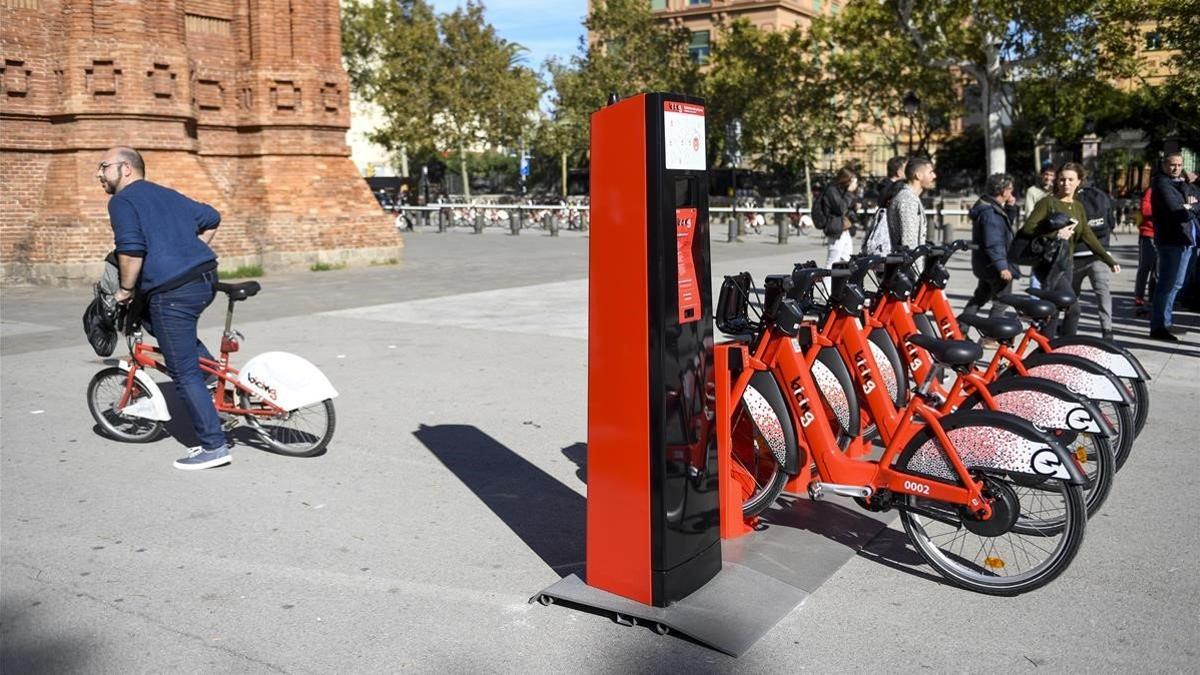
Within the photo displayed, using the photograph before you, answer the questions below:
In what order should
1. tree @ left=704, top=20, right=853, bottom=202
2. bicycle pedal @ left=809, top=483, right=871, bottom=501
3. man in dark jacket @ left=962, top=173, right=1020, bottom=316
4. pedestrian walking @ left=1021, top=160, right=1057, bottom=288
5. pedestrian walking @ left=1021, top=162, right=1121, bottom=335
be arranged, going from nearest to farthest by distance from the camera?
bicycle pedal @ left=809, top=483, right=871, bottom=501 < pedestrian walking @ left=1021, top=162, right=1121, bottom=335 < man in dark jacket @ left=962, top=173, right=1020, bottom=316 < pedestrian walking @ left=1021, top=160, right=1057, bottom=288 < tree @ left=704, top=20, right=853, bottom=202

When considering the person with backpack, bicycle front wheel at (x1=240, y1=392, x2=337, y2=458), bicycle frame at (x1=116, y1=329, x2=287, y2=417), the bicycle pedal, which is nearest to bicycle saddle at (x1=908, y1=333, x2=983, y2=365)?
the bicycle pedal

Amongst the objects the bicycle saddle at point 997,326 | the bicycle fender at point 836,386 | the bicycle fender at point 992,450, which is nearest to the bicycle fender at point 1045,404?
the bicycle saddle at point 997,326

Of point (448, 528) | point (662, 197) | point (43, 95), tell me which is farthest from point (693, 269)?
point (43, 95)

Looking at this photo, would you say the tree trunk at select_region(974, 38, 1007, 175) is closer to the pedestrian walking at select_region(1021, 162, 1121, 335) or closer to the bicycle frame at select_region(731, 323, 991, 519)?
the pedestrian walking at select_region(1021, 162, 1121, 335)

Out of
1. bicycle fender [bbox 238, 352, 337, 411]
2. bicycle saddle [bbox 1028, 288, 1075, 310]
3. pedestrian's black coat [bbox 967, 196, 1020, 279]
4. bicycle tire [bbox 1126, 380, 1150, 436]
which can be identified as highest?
pedestrian's black coat [bbox 967, 196, 1020, 279]

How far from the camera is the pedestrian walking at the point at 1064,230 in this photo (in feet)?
27.6

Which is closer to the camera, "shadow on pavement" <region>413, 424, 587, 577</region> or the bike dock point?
the bike dock point

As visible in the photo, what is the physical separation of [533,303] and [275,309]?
10.5 ft

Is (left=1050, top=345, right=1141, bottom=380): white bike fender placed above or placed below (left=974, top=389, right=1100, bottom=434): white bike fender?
above

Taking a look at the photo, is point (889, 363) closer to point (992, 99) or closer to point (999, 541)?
point (999, 541)

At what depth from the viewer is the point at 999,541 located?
15.4 ft

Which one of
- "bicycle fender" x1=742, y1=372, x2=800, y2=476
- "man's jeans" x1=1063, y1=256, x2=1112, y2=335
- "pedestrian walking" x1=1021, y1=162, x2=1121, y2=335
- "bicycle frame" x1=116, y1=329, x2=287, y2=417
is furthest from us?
"man's jeans" x1=1063, y1=256, x2=1112, y2=335

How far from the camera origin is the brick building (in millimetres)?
15516

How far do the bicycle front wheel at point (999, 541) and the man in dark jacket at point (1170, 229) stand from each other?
6.12 metres
